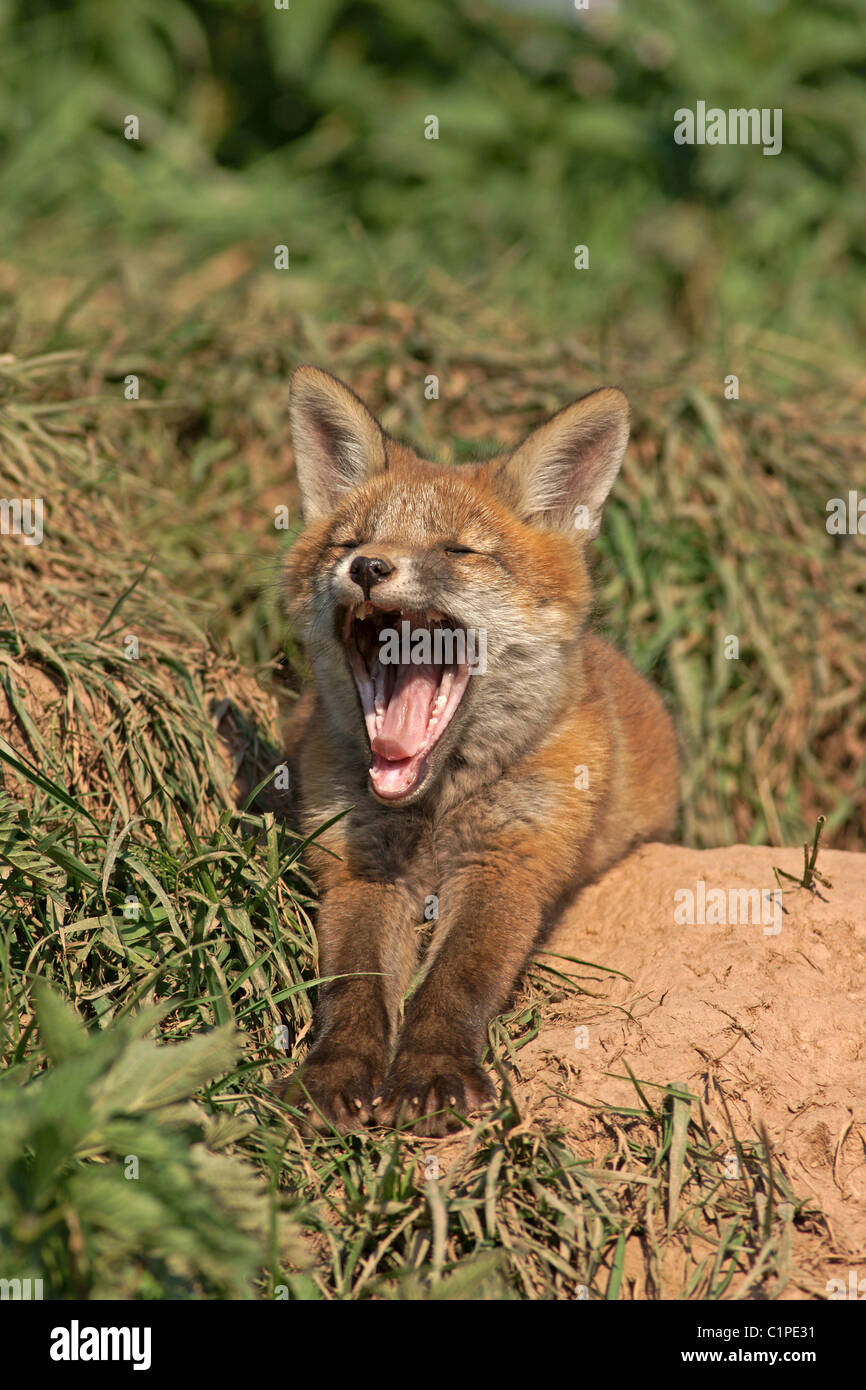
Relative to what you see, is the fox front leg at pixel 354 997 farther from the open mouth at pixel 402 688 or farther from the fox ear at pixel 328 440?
the fox ear at pixel 328 440

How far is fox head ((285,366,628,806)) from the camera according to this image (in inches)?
132

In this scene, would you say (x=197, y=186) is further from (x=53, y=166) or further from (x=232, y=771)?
(x=232, y=771)

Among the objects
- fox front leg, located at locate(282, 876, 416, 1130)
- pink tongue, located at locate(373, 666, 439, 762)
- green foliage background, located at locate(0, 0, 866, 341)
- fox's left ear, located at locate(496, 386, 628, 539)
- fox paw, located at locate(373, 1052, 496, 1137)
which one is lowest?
fox paw, located at locate(373, 1052, 496, 1137)

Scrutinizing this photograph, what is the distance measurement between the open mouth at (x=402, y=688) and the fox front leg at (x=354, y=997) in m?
0.37

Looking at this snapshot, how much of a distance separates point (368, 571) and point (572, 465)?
887mm

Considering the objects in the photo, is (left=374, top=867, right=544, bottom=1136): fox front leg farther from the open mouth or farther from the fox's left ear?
the fox's left ear

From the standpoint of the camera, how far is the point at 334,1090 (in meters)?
2.89

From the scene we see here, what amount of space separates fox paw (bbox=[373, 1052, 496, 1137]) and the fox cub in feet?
0.36

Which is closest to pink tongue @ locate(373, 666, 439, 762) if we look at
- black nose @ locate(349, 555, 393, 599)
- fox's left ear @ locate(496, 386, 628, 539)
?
black nose @ locate(349, 555, 393, 599)

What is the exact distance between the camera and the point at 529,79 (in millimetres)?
8422

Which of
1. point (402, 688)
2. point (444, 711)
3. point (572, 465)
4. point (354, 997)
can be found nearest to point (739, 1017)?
point (354, 997)

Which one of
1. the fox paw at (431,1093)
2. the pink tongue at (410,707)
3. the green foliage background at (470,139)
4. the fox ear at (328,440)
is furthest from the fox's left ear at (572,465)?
the green foliage background at (470,139)

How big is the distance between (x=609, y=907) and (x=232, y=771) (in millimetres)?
1294

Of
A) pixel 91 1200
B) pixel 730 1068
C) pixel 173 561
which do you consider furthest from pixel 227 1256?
pixel 173 561
